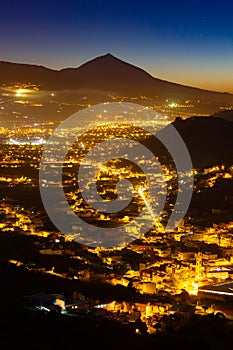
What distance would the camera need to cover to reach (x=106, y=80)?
39844 millimetres

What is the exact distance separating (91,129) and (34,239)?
706 inches

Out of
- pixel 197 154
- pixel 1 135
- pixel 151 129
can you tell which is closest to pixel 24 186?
pixel 197 154

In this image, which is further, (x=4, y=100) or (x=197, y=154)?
(x=4, y=100)

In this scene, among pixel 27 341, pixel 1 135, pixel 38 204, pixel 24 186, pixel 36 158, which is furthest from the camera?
pixel 1 135

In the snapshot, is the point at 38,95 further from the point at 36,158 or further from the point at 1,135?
the point at 36,158

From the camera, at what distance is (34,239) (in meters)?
10.4

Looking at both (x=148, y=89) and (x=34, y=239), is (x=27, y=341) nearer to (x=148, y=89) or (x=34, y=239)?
(x=34, y=239)

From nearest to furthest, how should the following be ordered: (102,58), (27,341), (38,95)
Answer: (27,341), (38,95), (102,58)

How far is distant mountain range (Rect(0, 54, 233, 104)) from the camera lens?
3550cm

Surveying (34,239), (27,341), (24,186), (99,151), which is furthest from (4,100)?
(27,341)

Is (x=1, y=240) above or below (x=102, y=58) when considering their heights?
below

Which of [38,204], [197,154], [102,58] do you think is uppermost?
[102,58]

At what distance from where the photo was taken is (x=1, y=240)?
10133 millimetres

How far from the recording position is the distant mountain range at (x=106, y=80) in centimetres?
3550
